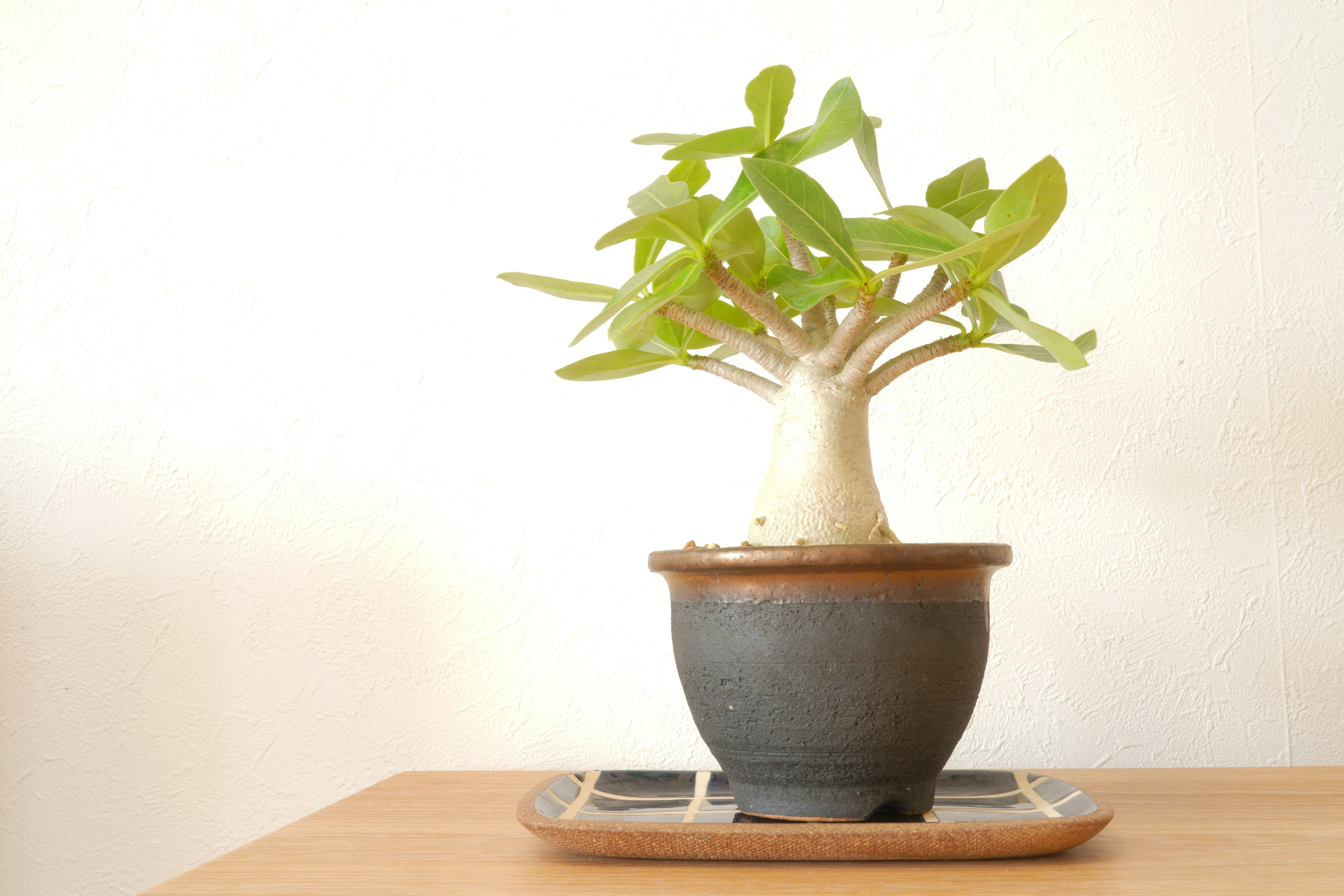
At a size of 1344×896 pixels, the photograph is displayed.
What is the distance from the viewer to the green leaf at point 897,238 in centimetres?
58

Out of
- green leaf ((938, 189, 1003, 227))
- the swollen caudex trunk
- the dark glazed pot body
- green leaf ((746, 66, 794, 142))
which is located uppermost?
green leaf ((746, 66, 794, 142))

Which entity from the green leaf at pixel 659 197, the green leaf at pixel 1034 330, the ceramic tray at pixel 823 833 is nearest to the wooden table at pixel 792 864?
the ceramic tray at pixel 823 833

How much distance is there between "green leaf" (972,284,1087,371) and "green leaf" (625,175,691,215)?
20 cm

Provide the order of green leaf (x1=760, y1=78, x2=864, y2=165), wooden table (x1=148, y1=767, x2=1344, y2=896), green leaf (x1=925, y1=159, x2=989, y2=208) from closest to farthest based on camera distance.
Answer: wooden table (x1=148, y1=767, x2=1344, y2=896) → green leaf (x1=760, y1=78, x2=864, y2=165) → green leaf (x1=925, y1=159, x2=989, y2=208)

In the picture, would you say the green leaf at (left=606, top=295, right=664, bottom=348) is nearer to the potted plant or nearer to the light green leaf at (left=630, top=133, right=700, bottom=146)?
the potted plant

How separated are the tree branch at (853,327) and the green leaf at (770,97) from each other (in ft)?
0.41

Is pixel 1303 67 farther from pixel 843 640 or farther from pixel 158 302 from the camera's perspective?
pixel 158 302

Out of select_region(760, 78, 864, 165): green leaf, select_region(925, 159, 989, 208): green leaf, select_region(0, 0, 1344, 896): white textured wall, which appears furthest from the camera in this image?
select_region(0, 0, 1344, 896): white textured wall

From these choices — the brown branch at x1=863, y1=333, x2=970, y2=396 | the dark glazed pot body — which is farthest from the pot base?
the brown branch at x1=863, y1=333, x2=970, y2=396

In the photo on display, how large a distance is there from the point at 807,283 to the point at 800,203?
71mm

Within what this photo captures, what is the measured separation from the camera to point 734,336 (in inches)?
26.3

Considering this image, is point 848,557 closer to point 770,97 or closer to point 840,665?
point 840,665

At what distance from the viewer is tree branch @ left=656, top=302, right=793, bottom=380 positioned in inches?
25.6

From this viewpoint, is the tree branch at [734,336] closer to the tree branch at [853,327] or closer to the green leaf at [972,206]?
the tree branch at [853,327]
